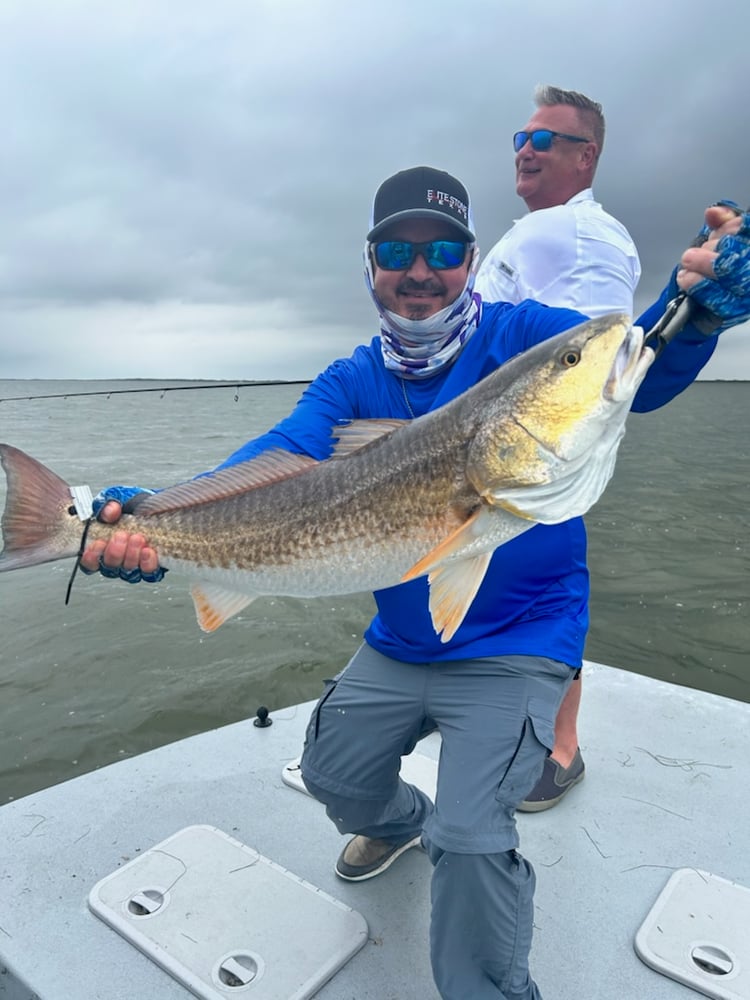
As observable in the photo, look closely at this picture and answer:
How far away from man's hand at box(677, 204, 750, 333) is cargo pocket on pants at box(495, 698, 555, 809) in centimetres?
162

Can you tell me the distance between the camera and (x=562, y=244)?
3900mm

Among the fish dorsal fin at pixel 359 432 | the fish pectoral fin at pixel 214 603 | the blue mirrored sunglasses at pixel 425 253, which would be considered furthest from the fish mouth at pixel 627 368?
the fish pectoral fin at pixel 214 603

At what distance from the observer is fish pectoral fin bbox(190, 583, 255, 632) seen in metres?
3.22

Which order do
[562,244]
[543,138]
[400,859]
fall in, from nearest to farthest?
[400,859] < [562,244] < [543,138]

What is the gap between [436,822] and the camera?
8.74 feet

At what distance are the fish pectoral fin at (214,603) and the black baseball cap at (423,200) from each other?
1.70 m

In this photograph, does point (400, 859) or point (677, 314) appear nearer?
point (677, 314)

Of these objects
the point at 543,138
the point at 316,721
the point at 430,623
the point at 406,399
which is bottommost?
the point at 316,721

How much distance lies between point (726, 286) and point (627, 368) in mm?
524

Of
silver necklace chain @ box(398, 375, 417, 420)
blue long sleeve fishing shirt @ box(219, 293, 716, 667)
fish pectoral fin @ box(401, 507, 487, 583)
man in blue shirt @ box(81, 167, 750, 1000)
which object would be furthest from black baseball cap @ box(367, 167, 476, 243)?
fish pectoral fin @ box(401, 507, 487, 583)

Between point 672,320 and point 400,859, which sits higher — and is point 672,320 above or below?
above

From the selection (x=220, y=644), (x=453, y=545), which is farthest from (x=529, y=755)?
(x=220, y=644)

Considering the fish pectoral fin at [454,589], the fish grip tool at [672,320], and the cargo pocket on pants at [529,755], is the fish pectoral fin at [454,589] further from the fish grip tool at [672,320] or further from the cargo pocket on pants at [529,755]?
the fish grip tool at [672,320]

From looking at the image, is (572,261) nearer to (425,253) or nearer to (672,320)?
(425,253)
